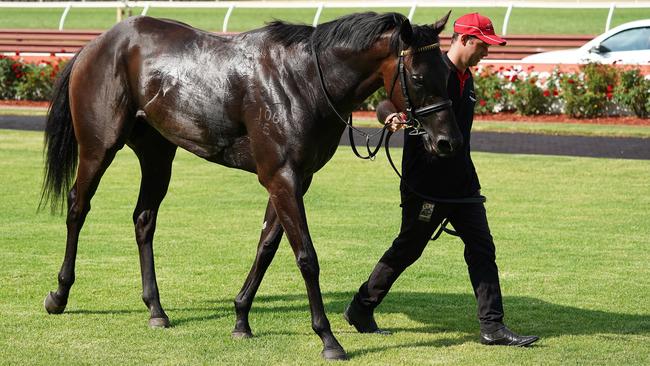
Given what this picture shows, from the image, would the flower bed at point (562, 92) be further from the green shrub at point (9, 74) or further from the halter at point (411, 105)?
the halter at point (411, 105)

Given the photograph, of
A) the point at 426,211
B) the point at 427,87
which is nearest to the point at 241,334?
Result: the point at 426,211

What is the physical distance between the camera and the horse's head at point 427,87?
5699 millimetres

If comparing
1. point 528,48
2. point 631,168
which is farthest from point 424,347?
point 528,48

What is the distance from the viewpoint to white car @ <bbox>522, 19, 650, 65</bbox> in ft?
71.5

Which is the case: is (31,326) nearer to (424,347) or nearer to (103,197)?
(424,347)

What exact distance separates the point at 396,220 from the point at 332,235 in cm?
99

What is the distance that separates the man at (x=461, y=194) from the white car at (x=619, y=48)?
620 inches

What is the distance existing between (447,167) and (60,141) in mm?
2619

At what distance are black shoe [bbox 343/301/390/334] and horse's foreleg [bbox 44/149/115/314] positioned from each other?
175cm

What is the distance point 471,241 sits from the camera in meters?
6.35

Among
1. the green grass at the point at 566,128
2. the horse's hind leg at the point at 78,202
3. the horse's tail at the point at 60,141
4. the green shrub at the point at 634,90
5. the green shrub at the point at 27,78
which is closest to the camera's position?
the horse's hind leg at the point at 78,202

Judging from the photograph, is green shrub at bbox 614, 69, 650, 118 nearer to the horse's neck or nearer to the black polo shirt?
the black polo shirt

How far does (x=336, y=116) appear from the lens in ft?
19.8

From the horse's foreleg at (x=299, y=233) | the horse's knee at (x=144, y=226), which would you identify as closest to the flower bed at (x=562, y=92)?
the horse's knee at (x=144, y=226)
